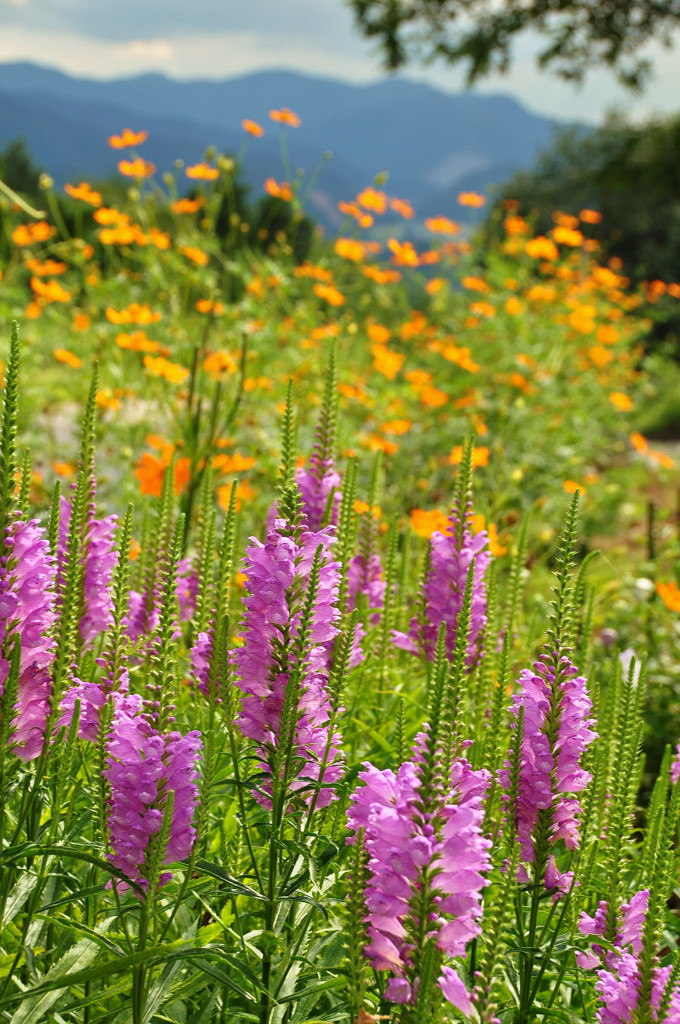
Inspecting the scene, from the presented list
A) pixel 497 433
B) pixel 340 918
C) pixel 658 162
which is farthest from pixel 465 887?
pixel 658 162

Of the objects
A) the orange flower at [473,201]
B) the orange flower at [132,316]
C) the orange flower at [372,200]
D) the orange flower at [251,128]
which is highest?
the orange flower at [473,201]

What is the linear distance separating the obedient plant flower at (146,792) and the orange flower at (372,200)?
210 inches

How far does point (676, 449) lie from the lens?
12102 mm

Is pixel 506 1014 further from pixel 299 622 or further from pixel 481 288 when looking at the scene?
pixel 481 288

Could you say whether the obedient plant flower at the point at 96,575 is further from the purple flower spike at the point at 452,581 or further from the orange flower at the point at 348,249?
the orange flower at the point at 348,249

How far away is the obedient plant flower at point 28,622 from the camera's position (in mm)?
1270

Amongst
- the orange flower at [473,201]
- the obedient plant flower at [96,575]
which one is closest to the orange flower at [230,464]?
the obedient plant flower at [96,575]

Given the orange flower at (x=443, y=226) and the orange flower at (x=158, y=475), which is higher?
the orange flower at (x=443, y=226)

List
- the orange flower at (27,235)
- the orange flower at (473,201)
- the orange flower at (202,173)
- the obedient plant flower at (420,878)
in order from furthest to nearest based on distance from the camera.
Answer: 1. the orange flower at (473,201)
2. the orange flower at (27,235)
3. the orange flower at (202,173)
4. the obedient plant flower at (420,878)

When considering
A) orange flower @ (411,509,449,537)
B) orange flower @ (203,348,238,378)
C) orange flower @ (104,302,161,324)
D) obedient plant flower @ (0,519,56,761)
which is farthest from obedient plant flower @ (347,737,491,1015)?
orange flower @ (104,302,161,324)

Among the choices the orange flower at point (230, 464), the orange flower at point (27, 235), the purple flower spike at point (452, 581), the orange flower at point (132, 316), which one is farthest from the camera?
the orange flower at point (27, 235)

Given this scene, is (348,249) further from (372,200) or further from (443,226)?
(443,226)

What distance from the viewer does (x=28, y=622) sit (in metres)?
1.34

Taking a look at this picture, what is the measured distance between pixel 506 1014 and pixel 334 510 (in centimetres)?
112
